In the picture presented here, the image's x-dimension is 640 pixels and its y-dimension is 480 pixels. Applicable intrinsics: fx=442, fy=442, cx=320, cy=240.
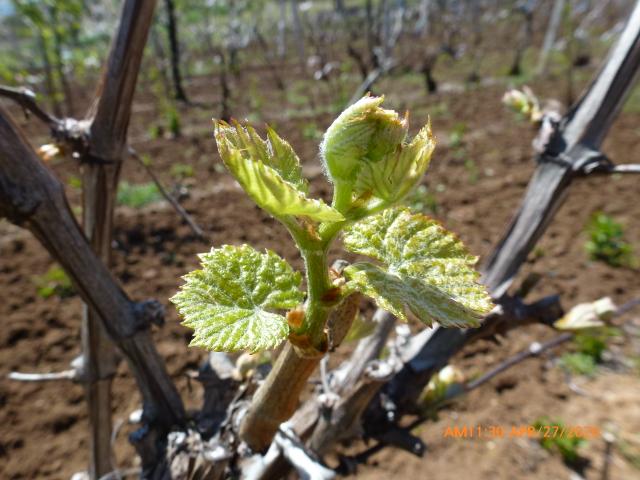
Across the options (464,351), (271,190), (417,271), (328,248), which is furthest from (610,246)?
(271,190)

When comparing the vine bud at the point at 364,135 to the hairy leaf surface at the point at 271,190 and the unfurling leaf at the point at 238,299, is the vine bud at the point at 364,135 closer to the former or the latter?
the hairy leaf surface at the point at 271,190

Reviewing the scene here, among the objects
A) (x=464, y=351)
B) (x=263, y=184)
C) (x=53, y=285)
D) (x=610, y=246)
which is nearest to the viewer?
(x=263, y=184)

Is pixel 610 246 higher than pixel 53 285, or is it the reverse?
pixel 610 246

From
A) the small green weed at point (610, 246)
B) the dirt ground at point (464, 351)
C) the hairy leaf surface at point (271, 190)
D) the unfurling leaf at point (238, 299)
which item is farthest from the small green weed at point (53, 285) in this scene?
the small green weed at point (610, 246)

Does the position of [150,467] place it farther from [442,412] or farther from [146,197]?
[146,197]

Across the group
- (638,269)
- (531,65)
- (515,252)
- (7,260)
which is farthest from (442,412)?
(531,65)

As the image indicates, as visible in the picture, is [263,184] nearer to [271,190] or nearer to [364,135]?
[271,190]
